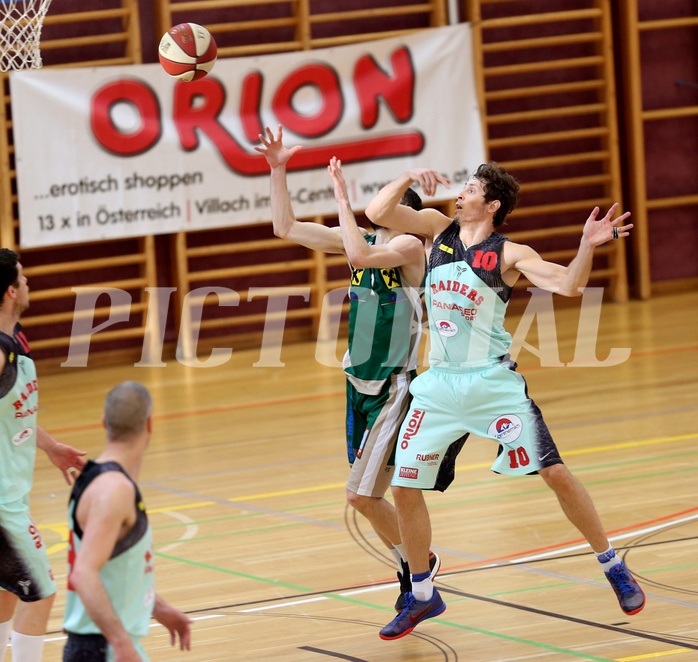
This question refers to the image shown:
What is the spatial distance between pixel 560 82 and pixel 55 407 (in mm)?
7005

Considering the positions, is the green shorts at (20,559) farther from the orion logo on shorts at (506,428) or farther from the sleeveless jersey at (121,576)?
the orion logo on shorts at (506,428)

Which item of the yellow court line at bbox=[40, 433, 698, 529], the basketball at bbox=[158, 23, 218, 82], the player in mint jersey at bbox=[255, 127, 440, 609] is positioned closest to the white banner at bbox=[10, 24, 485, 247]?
the basketball at bbox=[158, 23, 218, 82]

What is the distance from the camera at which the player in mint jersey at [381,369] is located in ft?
17.4

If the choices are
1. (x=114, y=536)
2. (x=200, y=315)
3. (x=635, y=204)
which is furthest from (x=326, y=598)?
(x=635, y=204)

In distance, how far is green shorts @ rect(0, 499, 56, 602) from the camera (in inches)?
166

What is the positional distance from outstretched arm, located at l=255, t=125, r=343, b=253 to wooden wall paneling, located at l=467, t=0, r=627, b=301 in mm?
8098

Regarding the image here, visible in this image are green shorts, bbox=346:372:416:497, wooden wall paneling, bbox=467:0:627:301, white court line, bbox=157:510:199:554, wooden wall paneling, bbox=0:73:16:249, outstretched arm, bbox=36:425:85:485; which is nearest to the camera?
outstretched arm, bbox=36:425:85:485

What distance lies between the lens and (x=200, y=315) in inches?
493

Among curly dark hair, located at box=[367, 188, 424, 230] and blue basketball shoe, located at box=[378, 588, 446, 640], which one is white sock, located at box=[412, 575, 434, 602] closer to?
blue basketball shoe, located at box=[378, 588, 446, 640]

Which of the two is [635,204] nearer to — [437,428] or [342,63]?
[342,63]

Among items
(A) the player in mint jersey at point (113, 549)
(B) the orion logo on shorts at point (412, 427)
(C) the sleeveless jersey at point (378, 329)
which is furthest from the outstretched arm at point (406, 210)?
(A) the player in mint jersey at point (113, 549)

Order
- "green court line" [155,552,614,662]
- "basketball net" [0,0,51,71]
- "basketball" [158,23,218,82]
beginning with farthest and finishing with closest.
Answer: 1. "basketball net" [0,0,51,71]
2. "basketball" [158,23,218,82]
3. "green court line" [155,552,614,662]

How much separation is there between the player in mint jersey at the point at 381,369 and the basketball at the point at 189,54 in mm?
1872

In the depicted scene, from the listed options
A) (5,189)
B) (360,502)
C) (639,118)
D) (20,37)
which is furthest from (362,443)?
(639,118)
